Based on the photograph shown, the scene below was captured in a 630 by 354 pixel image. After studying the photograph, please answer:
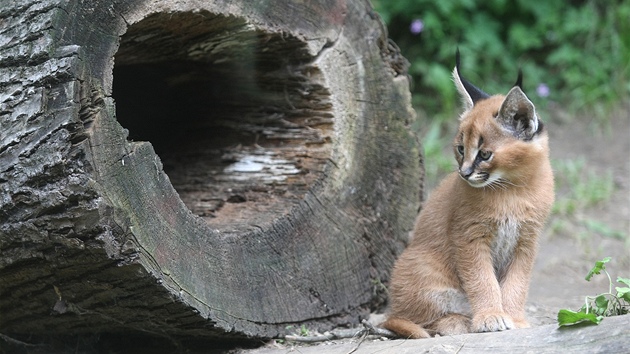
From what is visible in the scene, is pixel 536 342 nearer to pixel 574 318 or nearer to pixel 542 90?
pixel 574 318

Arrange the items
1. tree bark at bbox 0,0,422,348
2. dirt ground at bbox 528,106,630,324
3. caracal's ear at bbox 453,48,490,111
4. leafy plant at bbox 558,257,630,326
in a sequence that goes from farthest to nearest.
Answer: dirt ground at bbox 528,106,630,324
caracal's ear at bbox 453,48,490,111
tree bark at bbox 0,0,422,348
leafy plant at bbox 558,257,630,326

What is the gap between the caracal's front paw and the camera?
3.64 meters

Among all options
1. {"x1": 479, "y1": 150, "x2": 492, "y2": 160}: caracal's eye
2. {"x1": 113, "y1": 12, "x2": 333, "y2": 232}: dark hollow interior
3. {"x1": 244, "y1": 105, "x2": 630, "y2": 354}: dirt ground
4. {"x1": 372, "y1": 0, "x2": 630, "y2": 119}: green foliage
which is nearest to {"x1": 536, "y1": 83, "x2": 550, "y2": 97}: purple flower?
{"x1": 372, "y1": 0, "x2": 630, "y2": 119}: green foliage

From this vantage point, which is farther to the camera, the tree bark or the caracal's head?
the caracal's head

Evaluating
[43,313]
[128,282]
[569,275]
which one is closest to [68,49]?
[128,282]

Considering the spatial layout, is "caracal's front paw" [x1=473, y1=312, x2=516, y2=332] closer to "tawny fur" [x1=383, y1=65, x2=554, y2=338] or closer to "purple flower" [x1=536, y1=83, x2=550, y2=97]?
"tawny fur" [x1=383, y1=65, x2=554, y2=338]

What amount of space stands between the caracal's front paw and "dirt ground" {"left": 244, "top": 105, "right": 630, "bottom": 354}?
0.50m

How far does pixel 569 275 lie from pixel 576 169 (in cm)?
172

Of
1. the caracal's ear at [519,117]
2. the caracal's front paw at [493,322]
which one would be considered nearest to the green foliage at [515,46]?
the caracal's ear at [519,117]

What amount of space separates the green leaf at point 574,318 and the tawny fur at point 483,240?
61cm

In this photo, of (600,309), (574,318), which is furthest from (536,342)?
(600,309)

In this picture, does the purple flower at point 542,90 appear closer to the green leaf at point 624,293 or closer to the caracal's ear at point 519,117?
the caracal's ear at point 519,117

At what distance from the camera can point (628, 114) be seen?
28.2 feet

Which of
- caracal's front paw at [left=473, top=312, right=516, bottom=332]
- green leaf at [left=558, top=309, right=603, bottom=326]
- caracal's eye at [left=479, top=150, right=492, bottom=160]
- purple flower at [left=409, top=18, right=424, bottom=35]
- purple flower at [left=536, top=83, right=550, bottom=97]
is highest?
caracal's eye at [left=479, top=150, right=492, bottom=160]
